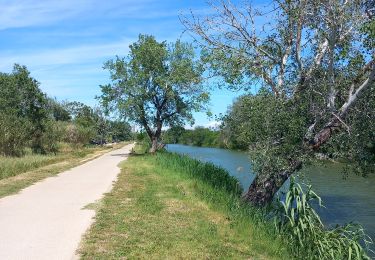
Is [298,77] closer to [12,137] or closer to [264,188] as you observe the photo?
[264,188]

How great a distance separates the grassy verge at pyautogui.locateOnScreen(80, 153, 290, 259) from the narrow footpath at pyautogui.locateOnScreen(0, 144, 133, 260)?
369mm

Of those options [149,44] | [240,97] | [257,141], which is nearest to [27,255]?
[257,141]

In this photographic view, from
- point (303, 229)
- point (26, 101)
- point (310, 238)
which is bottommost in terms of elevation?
point (310, 238)

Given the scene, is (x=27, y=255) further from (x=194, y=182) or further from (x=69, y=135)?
(x=69, y=135)

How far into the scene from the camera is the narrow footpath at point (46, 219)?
686 cm

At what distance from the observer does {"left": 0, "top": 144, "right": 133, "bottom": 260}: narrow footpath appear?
6.86 meters

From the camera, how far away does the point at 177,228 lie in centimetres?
872

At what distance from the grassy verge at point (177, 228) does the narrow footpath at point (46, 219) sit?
369mm

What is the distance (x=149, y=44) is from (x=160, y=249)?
30.5 m

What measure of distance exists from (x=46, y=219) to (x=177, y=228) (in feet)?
9.10

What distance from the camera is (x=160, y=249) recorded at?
7.21 m

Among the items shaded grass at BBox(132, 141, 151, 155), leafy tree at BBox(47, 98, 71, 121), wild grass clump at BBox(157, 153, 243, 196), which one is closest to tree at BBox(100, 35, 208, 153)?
shaded grass at BBox(132, 141, 151, 155)

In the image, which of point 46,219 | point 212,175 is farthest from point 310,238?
point 212,175

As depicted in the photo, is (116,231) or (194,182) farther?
(194,182)
